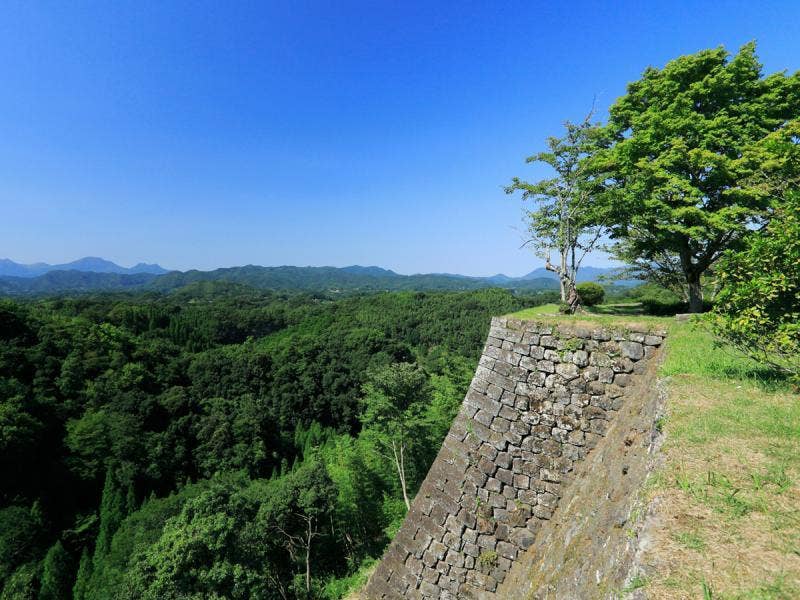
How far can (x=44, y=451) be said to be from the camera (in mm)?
27281

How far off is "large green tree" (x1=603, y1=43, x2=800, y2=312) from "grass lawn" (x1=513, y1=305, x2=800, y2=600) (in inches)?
217

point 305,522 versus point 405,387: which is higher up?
point 405,387

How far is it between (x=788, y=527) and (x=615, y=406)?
113 inches

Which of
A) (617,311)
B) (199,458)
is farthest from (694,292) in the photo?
(199,458)

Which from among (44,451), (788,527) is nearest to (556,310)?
(788,527)

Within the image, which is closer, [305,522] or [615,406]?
[615,406]

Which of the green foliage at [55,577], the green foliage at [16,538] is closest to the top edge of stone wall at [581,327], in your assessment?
the green foliage at [55,577]

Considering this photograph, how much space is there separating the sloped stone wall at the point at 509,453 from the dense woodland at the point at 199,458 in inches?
401

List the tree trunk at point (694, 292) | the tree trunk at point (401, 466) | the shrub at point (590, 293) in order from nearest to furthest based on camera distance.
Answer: the tree trunk at point (694, 292)
the shrub at point (590, 293)
the tree trunk at point (401, 466)

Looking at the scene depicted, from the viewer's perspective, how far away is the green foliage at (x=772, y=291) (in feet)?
10.5

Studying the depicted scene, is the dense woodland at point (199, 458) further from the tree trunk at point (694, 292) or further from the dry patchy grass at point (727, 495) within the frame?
the dry patchy grass at point (727, 495)

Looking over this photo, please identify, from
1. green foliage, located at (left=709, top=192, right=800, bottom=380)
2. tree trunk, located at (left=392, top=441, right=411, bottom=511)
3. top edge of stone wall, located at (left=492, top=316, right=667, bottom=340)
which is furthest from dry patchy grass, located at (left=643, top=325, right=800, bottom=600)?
tree trunk, located at (left=392, top=441, right=411, bottom=511)

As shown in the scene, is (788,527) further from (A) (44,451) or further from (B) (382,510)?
(A) (44,451)

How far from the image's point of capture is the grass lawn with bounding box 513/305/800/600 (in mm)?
1866
